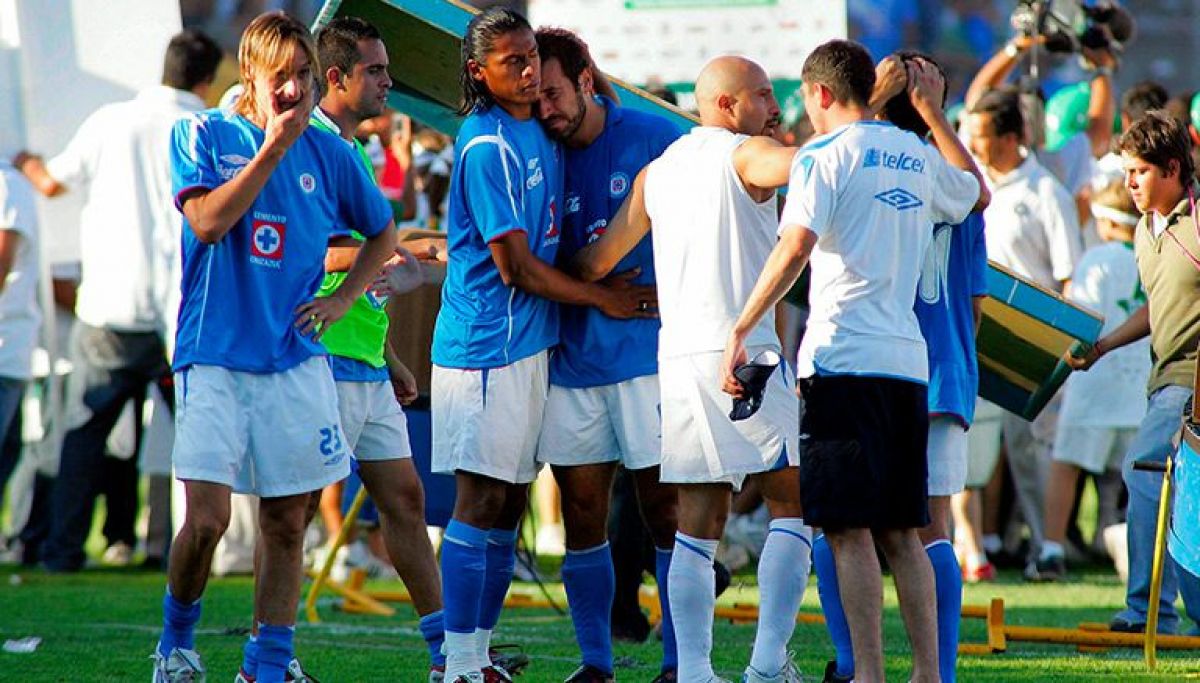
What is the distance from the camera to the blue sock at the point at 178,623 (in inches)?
237

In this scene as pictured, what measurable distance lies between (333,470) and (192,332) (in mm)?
562

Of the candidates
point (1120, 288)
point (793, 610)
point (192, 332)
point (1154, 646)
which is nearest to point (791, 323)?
point (1120, 288)

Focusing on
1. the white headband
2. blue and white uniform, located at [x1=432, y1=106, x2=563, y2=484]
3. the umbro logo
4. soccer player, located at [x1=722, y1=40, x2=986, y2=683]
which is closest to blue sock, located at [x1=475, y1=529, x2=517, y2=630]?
blue and white uniform, located at [x1=432, y1=106, x2=563, y2=484]

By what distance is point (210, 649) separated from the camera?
7668 mm

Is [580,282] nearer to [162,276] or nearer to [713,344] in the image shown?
[713,344]

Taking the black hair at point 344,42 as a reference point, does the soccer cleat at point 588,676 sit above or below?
below

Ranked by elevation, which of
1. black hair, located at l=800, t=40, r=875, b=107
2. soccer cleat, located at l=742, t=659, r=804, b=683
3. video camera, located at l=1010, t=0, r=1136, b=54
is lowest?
soccer cleat, located at l=742, t=659, r=804, b=683

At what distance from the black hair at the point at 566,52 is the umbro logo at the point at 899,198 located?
122cm

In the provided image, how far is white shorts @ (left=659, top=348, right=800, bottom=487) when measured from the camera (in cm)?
598

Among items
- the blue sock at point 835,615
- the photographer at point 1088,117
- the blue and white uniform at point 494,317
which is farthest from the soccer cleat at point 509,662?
the photographer at point 1088,117

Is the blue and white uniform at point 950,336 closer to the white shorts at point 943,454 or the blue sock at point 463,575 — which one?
the white shorts at point 943,454

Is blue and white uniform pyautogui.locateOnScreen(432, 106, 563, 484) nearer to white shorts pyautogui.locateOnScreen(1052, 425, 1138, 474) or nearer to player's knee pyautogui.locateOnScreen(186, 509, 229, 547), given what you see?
player's knee pyautogui.locateOnScreen(186, 509, 229, 547)

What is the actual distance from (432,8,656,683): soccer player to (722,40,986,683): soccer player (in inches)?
32.9

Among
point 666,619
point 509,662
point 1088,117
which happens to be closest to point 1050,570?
point 1088,117
